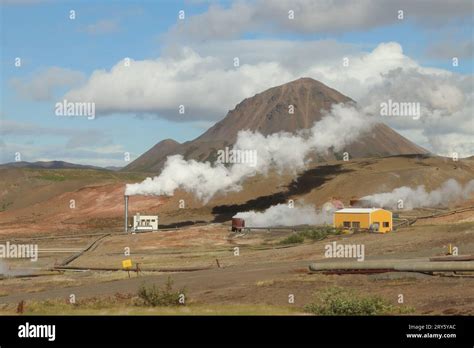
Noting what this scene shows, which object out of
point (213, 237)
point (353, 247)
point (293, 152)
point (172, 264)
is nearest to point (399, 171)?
point (293, 152)

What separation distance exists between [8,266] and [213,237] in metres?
28.8

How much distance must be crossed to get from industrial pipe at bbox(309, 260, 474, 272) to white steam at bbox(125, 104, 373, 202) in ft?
244

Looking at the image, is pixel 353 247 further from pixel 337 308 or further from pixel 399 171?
pixel 399 171

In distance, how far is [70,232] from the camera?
109375 millimetres

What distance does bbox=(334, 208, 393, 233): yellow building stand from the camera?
83719 millimetres

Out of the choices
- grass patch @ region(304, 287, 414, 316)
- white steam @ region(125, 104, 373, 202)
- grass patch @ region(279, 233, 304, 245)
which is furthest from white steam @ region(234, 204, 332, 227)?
grass patch @ region(304, 287, 414, 316)

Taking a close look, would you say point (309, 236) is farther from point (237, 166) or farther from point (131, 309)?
point (237, 166)

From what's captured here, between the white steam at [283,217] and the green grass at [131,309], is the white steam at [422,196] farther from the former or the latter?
the green grass at [131,309]

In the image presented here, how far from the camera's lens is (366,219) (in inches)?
3342

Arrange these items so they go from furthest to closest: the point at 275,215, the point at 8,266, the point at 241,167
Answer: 1. the point at 241,167
2. the point at 275,215
3. the point at 8,266

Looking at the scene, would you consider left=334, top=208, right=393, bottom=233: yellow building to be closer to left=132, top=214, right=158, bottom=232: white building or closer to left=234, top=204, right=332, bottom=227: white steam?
left=234, top=204, right=332, bottom=227: white steam

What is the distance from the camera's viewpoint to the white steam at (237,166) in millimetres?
122625

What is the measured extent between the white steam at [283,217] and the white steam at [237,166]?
17.5 metres

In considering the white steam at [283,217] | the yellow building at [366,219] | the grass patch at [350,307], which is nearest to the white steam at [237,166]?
the white steam at [283,217]
